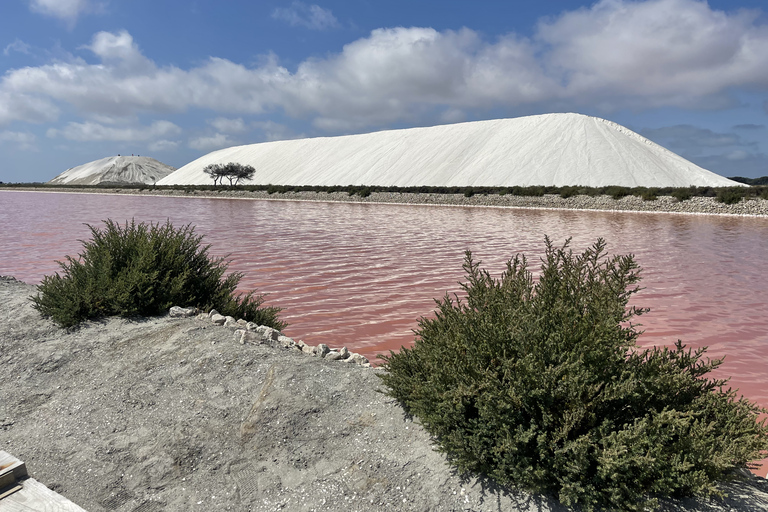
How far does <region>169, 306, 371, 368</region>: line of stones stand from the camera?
475cm

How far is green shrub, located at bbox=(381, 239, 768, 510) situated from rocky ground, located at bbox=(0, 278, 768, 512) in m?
0.27

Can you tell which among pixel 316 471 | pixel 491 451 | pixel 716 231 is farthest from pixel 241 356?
pixel 716 231

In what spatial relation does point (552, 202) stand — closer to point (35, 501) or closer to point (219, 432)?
point (219, 432)

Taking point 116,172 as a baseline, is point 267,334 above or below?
below

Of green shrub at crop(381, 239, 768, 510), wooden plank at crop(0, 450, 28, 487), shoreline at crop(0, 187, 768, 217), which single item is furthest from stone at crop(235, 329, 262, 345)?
shoreline at crop(0, 187, 768, 217)

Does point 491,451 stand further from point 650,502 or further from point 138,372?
point 138,372

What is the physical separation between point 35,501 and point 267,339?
94.4 inches

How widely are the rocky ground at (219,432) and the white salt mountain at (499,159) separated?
200 ft

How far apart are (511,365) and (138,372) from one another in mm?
3593

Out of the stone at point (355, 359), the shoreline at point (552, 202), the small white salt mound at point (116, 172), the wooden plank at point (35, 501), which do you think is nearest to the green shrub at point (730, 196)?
the shoreline at point (552, 202)

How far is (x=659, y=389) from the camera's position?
2.91 metres

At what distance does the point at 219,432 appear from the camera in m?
3.62

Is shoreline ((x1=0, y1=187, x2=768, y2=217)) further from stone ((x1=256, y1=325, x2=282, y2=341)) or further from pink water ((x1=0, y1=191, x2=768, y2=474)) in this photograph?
stone ((x1=256, y1=325, x2=282, y2=341))

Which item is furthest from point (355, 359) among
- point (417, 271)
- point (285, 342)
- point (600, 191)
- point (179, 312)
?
Result: point (600, 191)
